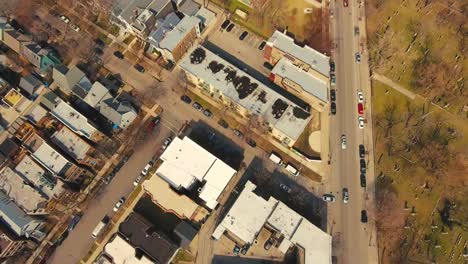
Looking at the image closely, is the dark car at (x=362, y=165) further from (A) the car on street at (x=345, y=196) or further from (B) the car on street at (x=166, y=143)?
(B) the car on street at (x=166, y=143)

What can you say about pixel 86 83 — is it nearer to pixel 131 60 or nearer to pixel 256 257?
pixel 131 60

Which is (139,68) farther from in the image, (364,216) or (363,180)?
(364,216)

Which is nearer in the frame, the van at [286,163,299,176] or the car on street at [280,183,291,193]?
the car on street at [280,183,291,193]

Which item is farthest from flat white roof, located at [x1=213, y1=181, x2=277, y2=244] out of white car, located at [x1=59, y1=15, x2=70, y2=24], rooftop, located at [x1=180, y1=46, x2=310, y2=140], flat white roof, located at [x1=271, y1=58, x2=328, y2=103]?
white car, located at [x1=59, y1=15, x2=70, y2=24]

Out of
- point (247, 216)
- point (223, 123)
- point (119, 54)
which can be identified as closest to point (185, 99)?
point (223, 123)

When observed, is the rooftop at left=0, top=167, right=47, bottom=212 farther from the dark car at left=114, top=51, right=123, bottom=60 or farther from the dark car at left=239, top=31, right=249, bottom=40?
the dark car at left=239, top=31, right=249, bottom=40

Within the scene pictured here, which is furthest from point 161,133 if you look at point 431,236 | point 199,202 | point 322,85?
point 431,236

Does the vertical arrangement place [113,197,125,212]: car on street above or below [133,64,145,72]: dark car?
below
